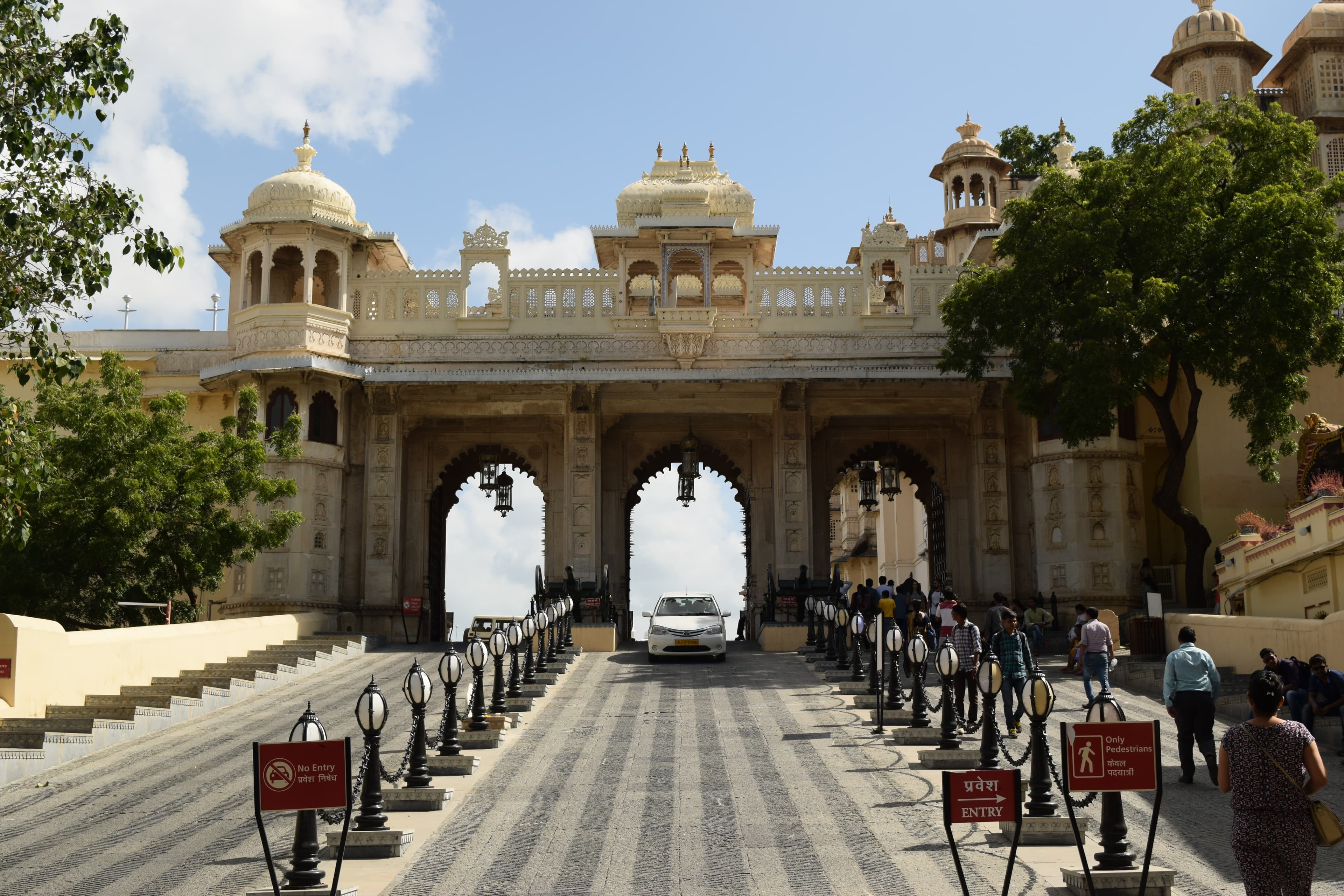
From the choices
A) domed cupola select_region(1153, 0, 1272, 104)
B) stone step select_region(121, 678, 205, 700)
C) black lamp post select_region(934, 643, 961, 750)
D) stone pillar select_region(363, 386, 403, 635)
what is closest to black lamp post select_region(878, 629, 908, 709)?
black lamp post select_region(934, 643, 961, 750)

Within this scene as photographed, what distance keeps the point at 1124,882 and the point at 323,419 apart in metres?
22.0

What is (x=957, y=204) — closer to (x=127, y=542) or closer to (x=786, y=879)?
(x=127, y=542)

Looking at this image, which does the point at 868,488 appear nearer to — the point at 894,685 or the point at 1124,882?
the point at 894,685

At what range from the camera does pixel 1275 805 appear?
263 inches

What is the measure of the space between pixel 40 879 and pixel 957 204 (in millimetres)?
39410

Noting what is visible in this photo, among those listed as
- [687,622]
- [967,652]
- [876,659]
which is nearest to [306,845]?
[967,652]

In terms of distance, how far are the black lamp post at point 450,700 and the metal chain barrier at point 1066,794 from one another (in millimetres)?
5237

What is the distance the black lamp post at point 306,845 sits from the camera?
8195 millimetres

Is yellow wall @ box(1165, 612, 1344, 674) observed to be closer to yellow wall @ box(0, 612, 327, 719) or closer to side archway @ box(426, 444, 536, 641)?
yellow wall @ box(0, 612, 327, 719)

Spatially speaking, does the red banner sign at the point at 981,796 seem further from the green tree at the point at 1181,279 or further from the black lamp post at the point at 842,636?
the green tree at the point at 1181,279

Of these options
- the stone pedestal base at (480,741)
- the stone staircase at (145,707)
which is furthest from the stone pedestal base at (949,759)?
the stone staircase at (145,707)

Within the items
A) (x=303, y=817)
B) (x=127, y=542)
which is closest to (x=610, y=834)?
(x=303, y=817)

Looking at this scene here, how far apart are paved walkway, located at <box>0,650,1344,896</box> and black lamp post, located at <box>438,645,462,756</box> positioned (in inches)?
19.4

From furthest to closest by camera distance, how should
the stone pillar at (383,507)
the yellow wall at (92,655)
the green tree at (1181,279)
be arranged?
the stone pillar at (383,507)
the green tree at (1181,279)
the yellow wall at (92,655)
